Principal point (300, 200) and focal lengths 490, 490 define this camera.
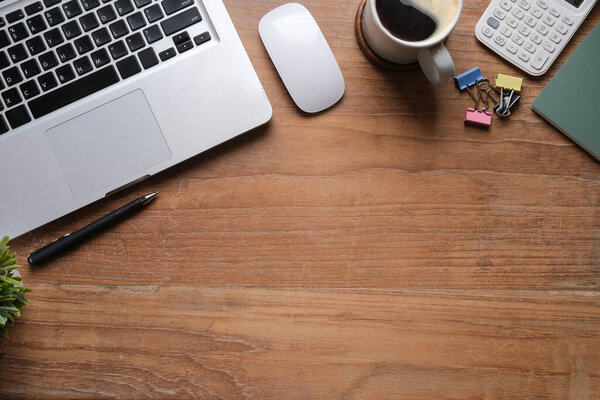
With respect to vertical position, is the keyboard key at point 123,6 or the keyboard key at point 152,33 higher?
the keyboard key at point 123,6

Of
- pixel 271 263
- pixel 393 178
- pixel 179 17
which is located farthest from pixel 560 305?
pixel 179 17

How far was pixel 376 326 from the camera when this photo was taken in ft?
2.09

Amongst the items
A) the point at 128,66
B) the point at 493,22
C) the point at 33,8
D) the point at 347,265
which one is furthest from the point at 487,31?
the point at 33,8

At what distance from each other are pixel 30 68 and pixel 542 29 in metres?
0.64

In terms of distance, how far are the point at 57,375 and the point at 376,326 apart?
0.41m

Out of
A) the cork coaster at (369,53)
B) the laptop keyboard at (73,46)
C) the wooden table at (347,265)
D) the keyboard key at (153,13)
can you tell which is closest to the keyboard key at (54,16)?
the laptop keyboard at (73,46)

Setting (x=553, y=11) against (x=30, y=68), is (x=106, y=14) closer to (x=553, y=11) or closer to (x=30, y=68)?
(x=30, y=68)

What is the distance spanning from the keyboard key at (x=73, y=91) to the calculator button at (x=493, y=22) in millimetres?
479

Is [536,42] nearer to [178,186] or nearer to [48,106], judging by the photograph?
[178,186]

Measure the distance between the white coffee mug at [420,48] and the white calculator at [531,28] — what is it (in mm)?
100

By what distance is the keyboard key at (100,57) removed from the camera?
0.59m

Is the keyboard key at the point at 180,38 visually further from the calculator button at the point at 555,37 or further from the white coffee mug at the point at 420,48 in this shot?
the calculator button at the point at 555,37

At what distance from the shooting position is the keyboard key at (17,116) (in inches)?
23.2

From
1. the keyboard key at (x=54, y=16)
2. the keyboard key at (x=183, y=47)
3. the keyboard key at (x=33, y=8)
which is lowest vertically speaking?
the keyboard key at (x=183, y=47)
